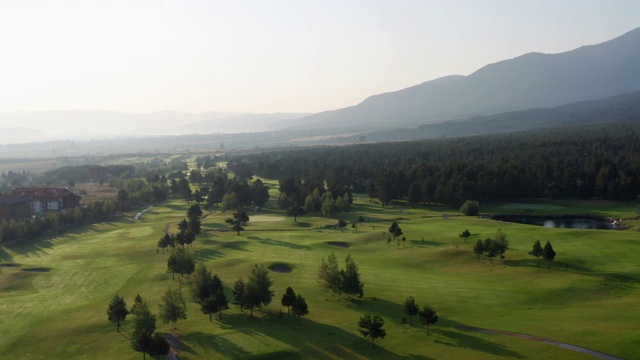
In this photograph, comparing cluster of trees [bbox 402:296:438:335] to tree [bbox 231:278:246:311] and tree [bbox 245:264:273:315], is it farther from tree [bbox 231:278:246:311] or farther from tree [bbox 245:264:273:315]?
tree [bbox 231:278:246:311]

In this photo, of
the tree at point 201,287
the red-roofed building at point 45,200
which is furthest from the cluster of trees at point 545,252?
the red-roofed building at point 45,200

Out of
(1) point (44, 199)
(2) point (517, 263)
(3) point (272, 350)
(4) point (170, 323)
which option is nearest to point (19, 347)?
(4) point (170, 323)

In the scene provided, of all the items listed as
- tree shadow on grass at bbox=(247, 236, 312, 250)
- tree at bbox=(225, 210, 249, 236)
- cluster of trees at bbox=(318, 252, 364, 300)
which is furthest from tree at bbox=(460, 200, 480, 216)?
cluster of trees at bbox=(318, 252, 364, 300)

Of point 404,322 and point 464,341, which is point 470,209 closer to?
point 404,322

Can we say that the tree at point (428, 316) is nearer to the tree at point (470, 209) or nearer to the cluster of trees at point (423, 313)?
the cluster of trees at point (423, 313)

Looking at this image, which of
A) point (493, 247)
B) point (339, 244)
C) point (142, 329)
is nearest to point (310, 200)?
point (339, 244)

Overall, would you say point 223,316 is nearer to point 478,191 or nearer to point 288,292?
point 288,292
